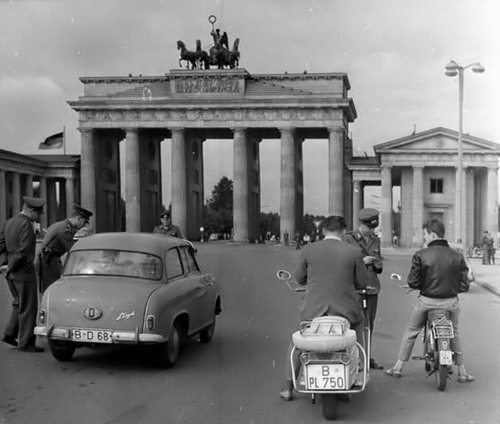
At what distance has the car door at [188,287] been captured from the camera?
8.53m

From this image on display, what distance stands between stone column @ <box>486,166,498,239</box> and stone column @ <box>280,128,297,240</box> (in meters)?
17.8

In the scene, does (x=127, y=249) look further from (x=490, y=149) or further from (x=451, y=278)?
(x=490, y=149)

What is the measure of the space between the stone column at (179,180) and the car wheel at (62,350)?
2279 inches

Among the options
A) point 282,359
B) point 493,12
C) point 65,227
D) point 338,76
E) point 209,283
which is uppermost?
point 338,76

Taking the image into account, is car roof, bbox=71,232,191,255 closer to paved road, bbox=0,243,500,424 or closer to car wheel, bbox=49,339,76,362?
car wheel, bbox=49,339,76,362

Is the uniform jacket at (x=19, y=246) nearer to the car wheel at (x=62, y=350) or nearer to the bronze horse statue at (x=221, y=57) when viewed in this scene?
the car wheel at (x=62, y=350)

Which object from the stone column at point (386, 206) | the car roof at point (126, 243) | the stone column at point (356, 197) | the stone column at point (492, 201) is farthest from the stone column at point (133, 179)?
the car roof at point (126, 243)

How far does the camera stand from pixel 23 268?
8.98m

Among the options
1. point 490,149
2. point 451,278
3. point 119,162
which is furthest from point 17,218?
point 119,162

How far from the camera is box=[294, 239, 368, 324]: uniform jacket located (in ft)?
20.7

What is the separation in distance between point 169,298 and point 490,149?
52.7m

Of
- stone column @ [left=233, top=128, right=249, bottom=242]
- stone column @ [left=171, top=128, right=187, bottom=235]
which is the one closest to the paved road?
stone column @ [left=233, top=128, right=249, bottom=242]

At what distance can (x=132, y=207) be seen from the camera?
67438 millimetres

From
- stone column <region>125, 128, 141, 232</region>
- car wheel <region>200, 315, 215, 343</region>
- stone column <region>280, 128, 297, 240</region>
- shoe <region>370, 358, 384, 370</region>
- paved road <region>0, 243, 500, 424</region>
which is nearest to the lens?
paved road <region>0, 243, 500, 424</region>
